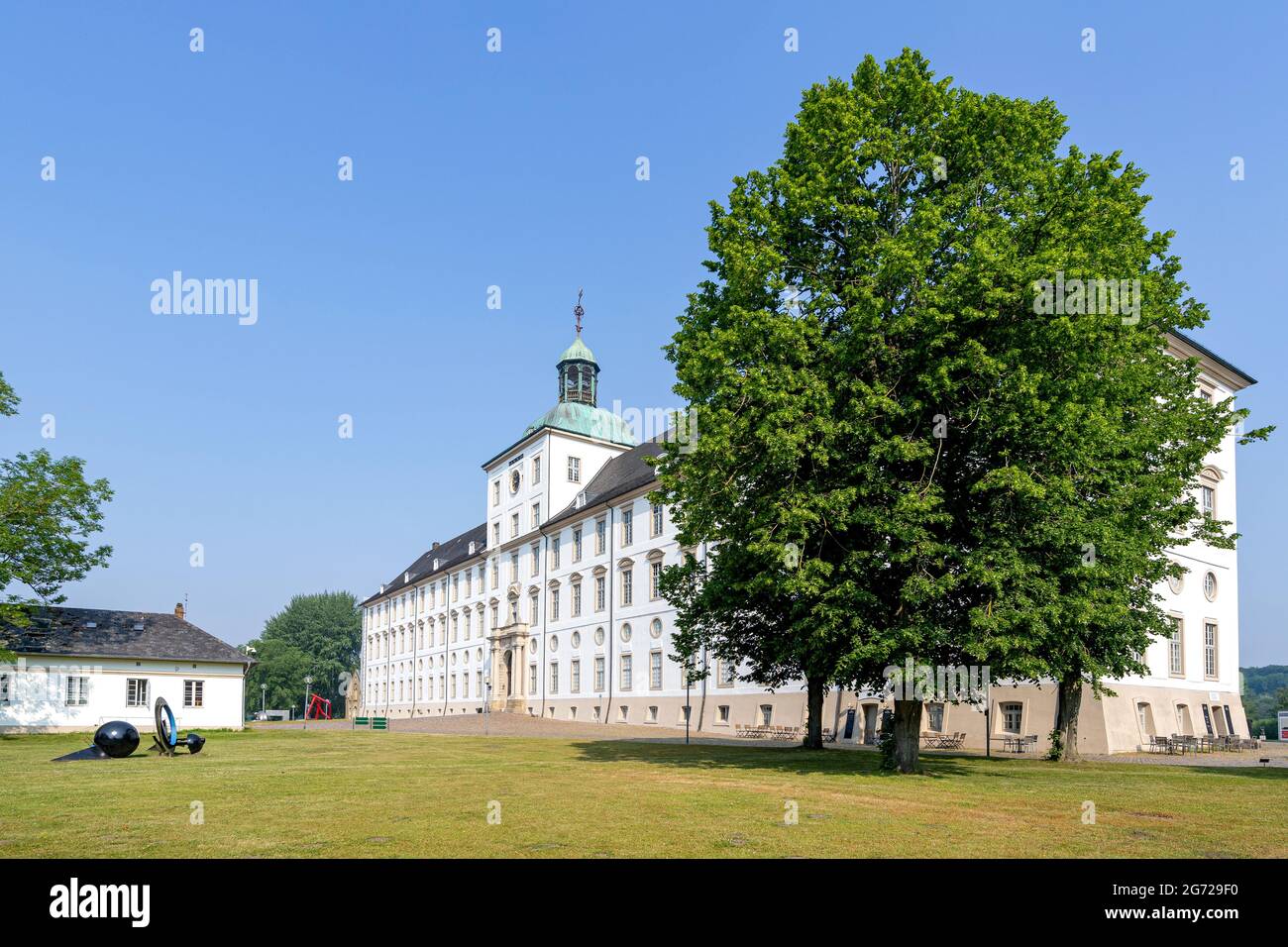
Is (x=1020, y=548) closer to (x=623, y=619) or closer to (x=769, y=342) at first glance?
(x=769, y=342)

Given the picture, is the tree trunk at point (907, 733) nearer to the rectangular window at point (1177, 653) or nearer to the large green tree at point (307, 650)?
the rectangular window at point (1177, 653)

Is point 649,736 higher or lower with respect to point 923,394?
lower

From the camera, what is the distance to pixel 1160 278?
2488cm

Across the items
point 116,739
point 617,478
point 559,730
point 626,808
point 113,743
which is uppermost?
point 617,478

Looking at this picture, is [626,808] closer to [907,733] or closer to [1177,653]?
[907,733]

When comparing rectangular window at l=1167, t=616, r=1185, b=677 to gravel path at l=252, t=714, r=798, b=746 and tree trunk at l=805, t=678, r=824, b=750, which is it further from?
tree trunk at l=805, t=678, r=824, b=750

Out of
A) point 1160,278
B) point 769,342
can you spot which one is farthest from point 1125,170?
point 769,342

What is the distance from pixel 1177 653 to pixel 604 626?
28.3 meters

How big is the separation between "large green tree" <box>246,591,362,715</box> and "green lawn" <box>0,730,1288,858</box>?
9268 cm

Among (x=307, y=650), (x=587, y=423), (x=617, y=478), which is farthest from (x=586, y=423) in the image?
(x=307, y=650)

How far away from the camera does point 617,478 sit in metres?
59.6

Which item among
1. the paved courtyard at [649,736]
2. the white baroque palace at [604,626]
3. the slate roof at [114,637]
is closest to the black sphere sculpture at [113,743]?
the white baroque palace at [604,626]
